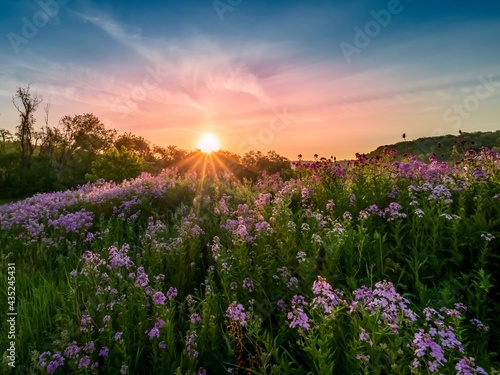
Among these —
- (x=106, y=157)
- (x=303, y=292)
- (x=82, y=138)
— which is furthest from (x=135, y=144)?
(x=303, y=292)

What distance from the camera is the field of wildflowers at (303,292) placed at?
2707 mm

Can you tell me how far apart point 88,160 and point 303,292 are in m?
50.9

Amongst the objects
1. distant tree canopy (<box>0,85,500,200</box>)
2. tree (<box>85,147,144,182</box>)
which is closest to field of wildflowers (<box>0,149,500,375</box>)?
distant tree canopy (<box>0,85,500,200</box>)

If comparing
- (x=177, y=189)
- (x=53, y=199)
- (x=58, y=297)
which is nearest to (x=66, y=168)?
(x=53, y=199)

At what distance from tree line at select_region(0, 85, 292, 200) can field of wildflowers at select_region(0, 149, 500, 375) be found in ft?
36.2

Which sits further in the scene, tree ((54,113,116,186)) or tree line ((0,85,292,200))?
tree ((54,113,116,186))

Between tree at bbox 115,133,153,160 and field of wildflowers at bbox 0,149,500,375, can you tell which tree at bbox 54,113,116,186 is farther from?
field of wildflowers at bbox 0,149,500,375

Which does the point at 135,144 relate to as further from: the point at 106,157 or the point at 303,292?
the point at 303,292

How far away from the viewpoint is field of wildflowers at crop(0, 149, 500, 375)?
2.71 m

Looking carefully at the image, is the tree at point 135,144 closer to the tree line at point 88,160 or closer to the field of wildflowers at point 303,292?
the tree line at point 88,160

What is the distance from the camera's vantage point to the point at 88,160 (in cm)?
4950

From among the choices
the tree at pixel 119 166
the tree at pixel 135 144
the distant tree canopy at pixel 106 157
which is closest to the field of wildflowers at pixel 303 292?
the distant tree canopy at pixel 106 157

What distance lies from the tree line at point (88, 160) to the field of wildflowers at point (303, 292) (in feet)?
36.2

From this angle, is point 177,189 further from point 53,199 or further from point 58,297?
point 58,297
